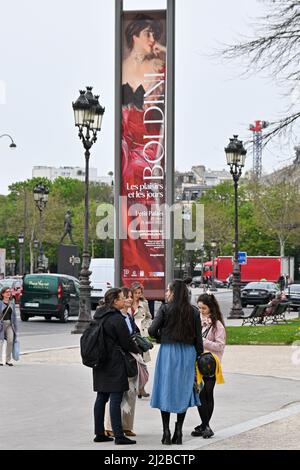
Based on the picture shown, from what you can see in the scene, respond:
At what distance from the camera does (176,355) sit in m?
11.1

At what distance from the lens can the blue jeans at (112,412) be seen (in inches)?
439

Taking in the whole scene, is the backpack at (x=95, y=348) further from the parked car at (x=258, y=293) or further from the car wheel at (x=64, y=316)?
the parked car at (x=258, y=293)

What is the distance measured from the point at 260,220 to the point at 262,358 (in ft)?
238

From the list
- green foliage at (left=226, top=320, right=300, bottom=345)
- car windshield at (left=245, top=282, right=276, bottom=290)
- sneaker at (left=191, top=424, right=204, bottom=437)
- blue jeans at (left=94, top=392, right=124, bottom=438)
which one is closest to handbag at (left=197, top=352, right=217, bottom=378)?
sneaker at (left=191, top=424, right=204, bottom=437)

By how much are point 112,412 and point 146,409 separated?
305 centimetres

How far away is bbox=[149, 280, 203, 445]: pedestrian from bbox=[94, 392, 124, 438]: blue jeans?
41cm

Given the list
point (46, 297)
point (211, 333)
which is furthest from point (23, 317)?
point (211, 333)

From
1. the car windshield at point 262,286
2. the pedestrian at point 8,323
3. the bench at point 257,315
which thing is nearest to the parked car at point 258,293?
the car windshield at point 262,286

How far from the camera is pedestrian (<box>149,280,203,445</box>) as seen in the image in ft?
36.3

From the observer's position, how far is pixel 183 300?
11109 millimetres

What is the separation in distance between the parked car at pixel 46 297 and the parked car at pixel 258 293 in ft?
58.6

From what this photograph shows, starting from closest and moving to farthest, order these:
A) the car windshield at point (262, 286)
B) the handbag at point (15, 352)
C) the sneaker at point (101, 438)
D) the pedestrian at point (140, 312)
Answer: the sneaker at point (101, 438) < the pedestrian at point (140, 312) < the handbag at point (15, 352) < the car windshield at point (262, 286)
